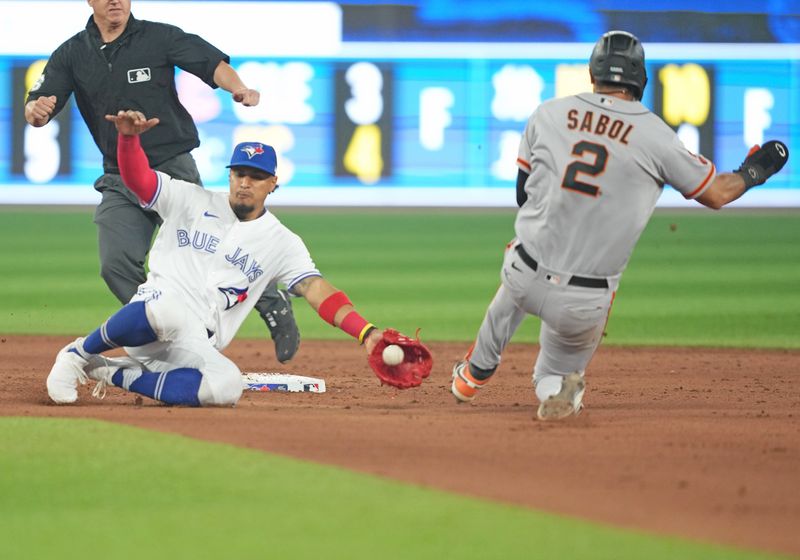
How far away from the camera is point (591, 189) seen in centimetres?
485

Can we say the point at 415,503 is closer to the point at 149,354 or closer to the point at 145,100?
the point at 149,354

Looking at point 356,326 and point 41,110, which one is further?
point 41,110

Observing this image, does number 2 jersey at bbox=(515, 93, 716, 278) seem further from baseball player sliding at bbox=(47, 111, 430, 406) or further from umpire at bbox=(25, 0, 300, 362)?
umpire at bbox=(25, 0, 300, 362)

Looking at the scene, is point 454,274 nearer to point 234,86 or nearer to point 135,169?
point 234,86

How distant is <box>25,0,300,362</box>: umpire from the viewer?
6.32 m


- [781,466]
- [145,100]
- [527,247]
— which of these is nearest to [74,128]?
[145,100]

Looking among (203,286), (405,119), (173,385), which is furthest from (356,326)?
(405,119)

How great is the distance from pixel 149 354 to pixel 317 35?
9421 mm

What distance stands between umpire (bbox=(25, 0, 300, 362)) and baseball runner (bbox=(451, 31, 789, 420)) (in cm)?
189

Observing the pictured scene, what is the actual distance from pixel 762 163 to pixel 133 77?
3002 millimetres

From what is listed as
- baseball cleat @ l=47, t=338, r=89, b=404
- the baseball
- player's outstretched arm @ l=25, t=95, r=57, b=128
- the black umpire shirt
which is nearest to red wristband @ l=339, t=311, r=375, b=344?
the baseball

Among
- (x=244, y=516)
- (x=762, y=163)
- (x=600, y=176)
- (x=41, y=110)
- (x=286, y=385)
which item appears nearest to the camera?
(x=244, y=516)

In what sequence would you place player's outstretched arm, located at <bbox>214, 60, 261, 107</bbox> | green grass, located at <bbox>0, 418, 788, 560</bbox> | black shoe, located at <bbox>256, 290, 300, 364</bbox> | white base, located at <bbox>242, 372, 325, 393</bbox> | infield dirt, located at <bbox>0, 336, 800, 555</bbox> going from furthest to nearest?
black shoe, located at <bbox>256, 290, 300, 364</bbox> < white base, located at <bbox>242, 372, 325, 393</bbox> < player's outstretched arm, located at <bbox>214, 60, 261, 107</bbox> < infield dirt, located at <bbox>0, 336, 800, 555</bbox> < green grass, located at <bbox>0, 418, 788, 560</bbox>

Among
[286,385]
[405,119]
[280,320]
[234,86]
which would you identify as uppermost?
[234,86]
